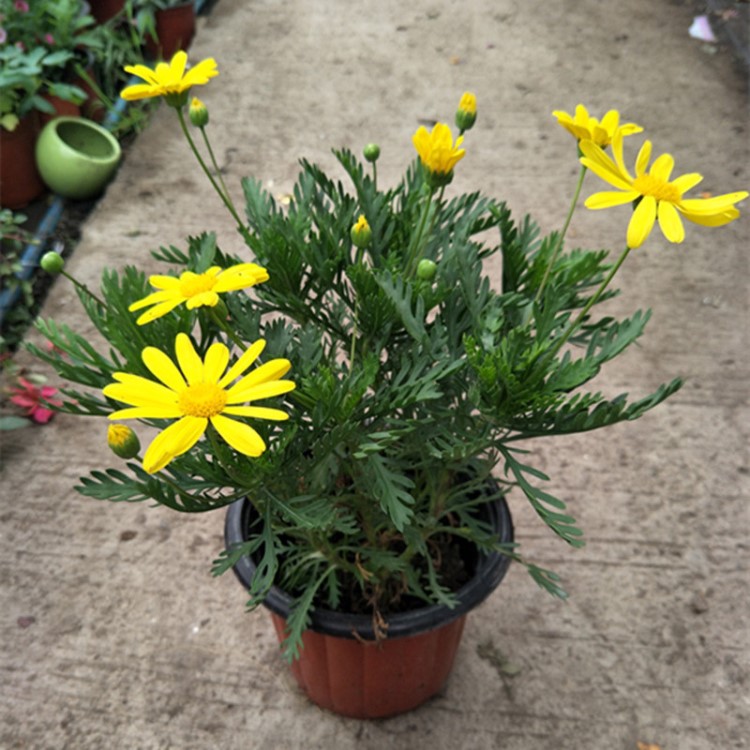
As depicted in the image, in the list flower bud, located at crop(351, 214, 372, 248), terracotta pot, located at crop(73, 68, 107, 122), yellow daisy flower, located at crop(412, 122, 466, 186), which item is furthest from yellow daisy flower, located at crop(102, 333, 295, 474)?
terracotta pot, located at crop(73, 68, 107, 122)

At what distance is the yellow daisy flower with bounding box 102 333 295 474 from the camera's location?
2.18ft

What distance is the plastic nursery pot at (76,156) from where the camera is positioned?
2381 millimetres

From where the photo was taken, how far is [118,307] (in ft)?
2.85

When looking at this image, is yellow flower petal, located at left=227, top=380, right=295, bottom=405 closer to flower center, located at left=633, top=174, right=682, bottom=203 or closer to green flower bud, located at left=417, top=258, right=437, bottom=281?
green flower bud, located at left=417, top=258, right=437, bottom=281

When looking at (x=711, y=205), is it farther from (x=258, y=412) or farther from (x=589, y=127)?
(x=258, y=412)

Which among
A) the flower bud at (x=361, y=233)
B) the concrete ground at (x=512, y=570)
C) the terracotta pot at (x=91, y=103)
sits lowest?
the concrete ground at (x=512, y=570)

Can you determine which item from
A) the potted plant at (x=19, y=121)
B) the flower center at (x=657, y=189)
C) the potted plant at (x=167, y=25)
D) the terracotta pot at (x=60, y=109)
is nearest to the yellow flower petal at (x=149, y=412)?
the flower center at (x=657, y=189)

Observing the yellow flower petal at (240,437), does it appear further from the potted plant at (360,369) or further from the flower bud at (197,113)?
the flower bud at (197,113)

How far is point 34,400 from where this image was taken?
1851mm

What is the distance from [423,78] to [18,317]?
1786 mm

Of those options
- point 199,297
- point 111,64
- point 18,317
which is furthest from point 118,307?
point 111,64

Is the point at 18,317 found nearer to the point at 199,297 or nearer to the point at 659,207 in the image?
the point at 199,297

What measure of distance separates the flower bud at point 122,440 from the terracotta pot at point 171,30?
2.56 meters

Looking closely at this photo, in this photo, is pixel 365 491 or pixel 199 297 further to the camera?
pixel 365 491
